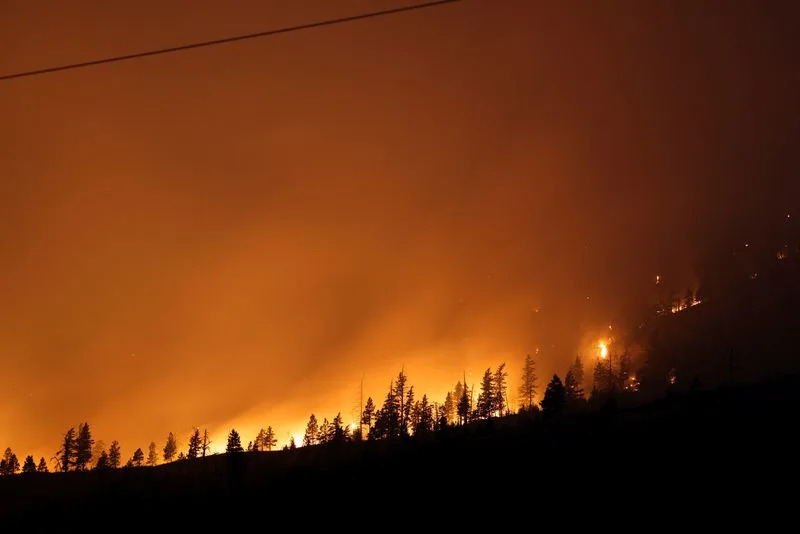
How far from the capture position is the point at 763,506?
1070 inches

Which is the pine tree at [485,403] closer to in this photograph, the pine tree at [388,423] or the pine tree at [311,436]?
the pine tree at [388,423]

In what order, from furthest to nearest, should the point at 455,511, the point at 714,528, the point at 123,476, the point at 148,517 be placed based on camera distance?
the point at 123,476 → the point at 148,517 → the point at 455,511 → the point at 714,528

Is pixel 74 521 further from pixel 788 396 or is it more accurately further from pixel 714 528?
pixel 788 396

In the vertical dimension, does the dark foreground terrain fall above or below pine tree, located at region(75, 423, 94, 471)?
below

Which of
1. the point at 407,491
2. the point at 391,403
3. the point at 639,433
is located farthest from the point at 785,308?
the point at 407,491

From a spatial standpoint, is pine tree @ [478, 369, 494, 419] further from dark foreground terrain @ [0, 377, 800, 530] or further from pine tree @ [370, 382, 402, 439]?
dark foreground terrain @ [0, 377, 800, 530]

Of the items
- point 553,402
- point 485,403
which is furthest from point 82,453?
point 553,402

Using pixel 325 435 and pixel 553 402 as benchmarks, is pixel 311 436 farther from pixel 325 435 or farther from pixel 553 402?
pixel 553 402

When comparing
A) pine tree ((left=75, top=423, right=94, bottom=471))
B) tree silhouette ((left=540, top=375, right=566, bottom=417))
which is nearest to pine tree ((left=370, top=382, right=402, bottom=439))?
tree silhouette ((left=540, top=375, right=566, bottom=417))

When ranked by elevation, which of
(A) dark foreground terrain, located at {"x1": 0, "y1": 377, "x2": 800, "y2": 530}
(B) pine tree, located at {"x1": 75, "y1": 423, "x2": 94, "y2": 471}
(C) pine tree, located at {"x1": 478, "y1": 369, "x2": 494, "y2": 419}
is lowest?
(A) dark foreground terrain, located at {"x1": 0, "y1": 377, "x2": 800, "y2": 530}

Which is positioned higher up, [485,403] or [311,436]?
[485,403]

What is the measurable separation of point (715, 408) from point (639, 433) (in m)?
27.6

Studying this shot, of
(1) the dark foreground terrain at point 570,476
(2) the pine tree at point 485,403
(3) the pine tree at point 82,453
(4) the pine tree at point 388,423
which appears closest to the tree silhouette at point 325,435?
(4) the pine tree at point 388,423

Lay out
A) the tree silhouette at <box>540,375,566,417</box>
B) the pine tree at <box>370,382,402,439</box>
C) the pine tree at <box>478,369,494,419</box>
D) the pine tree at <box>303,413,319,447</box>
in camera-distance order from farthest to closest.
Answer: the pine tree at <box>303,413,319,447</box> → the pine tree at <box>478,369,494,419</box> → the pine tree at <box>370,382,402,439</box> → the tree silhouette at <box>540,375,566,417</box>
